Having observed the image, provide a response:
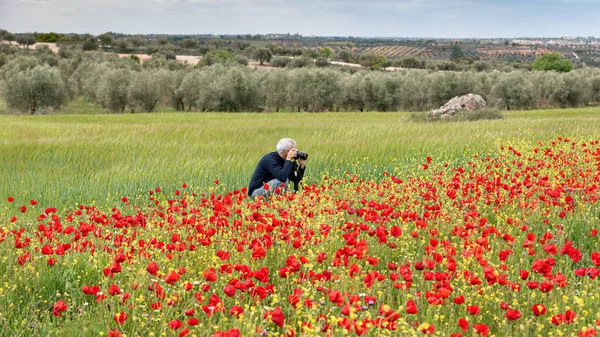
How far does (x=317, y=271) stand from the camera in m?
5.22

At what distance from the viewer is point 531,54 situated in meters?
186

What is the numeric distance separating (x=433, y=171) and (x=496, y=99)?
50789 mm

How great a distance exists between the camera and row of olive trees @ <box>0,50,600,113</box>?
188 ft

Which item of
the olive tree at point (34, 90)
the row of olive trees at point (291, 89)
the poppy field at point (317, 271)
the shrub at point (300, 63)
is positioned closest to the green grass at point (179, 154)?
the poppy field at point (317, 271)

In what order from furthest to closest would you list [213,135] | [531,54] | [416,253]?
[531,54], [213,135], [416,253]

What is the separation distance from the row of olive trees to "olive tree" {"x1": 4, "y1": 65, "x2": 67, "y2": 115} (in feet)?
0.29

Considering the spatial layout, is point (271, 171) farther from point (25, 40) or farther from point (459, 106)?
point (25, 40)

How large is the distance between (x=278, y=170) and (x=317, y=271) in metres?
4.58

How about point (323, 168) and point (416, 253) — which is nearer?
point (416, 253)

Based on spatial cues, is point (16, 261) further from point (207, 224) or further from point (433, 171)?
point (433, 171)

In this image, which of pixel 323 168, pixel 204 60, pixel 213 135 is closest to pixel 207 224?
pixel 323 168

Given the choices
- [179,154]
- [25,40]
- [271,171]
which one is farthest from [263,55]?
[271,171]

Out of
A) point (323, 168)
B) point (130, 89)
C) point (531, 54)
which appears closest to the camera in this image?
point (323, 168)

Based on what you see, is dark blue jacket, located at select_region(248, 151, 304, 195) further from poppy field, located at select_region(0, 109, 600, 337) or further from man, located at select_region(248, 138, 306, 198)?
poppy field, located at select_region(0, 109, 600, 337)
